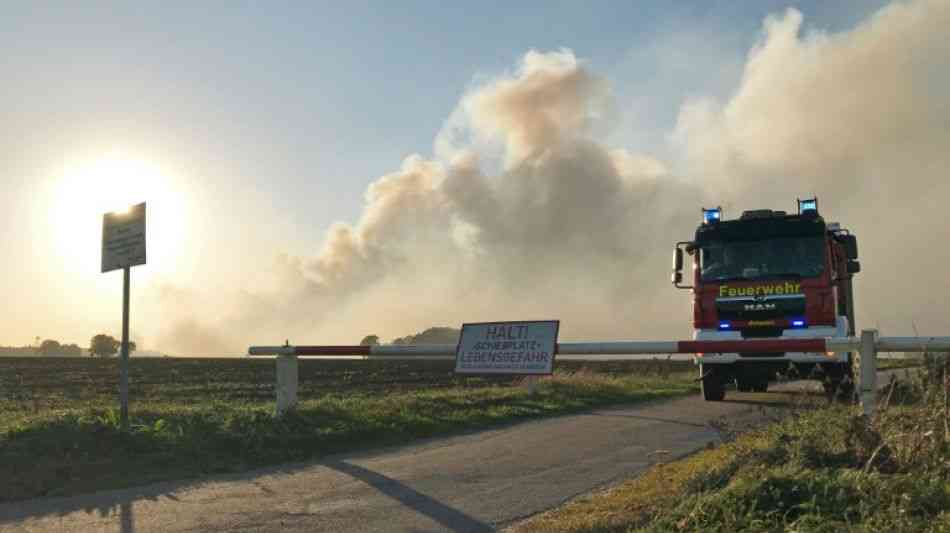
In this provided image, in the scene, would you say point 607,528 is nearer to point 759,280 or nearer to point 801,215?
point 759,280

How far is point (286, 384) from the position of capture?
1066cm

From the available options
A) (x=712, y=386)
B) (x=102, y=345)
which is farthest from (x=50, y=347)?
(x=712, y=386)

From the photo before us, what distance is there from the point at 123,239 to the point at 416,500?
18.0 feet

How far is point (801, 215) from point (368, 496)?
995 centimetres

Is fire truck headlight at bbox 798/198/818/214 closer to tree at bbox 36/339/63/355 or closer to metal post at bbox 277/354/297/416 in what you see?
metal post at bbox 277/354/297/416

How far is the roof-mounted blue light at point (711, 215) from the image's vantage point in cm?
1454

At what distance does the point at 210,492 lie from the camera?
7.03 meters

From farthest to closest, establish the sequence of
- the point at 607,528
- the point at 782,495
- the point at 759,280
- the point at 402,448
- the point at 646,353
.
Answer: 1. the point at 759,280
2. the point at 402,448
3. the point at 646,353
4. the point at 607,528
5. the point at 782,495

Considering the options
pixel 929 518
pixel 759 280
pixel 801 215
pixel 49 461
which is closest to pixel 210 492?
pixel 49 461

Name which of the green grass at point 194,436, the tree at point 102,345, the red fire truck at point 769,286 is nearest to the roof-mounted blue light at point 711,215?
the red fire truck at point 769,286

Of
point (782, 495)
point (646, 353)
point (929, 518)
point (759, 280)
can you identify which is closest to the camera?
point (929, 518)

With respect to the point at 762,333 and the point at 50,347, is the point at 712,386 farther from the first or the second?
the point at 50,347

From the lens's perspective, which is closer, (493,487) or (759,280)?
(493,487)

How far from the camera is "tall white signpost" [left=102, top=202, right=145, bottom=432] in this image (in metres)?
9.64
